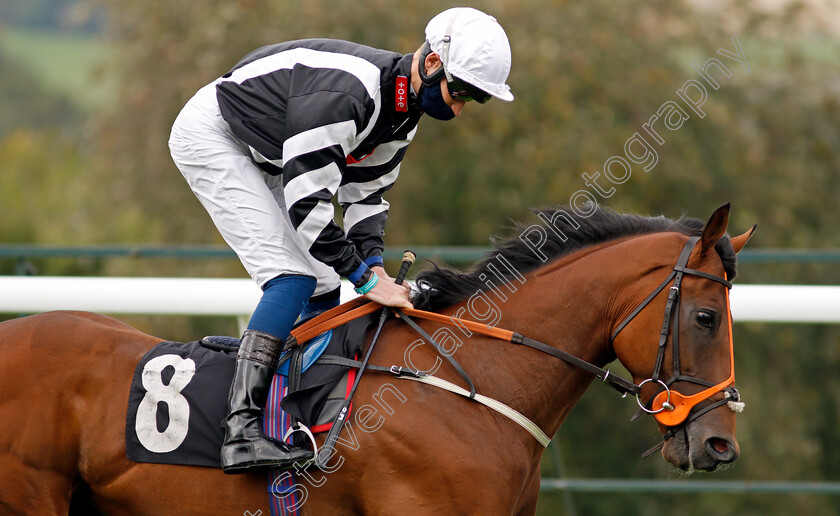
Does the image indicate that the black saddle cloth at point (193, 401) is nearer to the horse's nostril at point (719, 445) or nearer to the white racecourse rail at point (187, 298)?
the horse's nostril at point (719, 445)

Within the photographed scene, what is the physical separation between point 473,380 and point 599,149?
629 centimetres

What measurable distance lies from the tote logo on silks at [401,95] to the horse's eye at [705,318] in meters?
1.19

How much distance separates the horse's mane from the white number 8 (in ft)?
2.81

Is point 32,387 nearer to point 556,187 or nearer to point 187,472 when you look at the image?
point 187,472

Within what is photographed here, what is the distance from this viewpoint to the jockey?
2785 millimetres

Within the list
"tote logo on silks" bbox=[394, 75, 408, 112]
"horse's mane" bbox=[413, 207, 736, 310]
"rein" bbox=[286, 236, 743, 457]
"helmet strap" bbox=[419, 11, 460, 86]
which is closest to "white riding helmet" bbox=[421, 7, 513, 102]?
"helmet strap" bbox=[419, 11, 460, 86]

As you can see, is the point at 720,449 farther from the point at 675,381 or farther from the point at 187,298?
the point at 187,298

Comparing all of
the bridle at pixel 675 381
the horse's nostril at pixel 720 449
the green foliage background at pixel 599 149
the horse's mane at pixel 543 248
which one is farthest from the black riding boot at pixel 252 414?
the green foliage background at pixel 599 149

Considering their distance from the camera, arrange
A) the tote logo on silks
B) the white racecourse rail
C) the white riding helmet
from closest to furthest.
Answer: the white riding helmet
the tote logo on silks
the white racecourse rail

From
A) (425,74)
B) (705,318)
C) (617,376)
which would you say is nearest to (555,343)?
(617,376)

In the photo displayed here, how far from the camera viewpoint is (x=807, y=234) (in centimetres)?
952

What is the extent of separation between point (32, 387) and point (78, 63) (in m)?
40.1

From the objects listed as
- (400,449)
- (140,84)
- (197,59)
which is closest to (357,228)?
(400,449)

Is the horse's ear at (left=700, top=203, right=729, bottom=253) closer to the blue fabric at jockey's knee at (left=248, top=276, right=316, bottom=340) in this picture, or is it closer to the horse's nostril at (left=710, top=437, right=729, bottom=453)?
the horse's nostril at (left=710, top=437, right=729, bottom=453)
